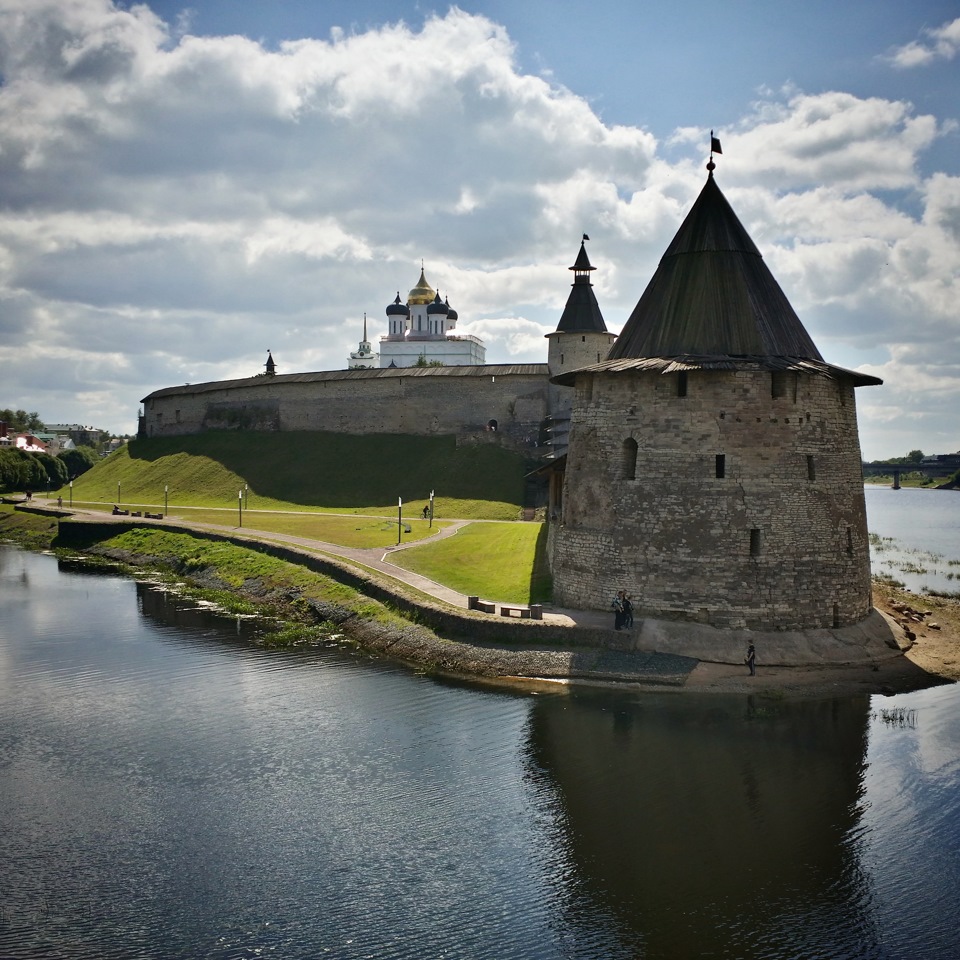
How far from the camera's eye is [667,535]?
19234 millimetres

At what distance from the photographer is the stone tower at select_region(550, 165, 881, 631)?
1891 cm

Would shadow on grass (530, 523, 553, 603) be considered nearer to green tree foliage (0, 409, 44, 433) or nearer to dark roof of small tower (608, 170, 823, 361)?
dark roof of small tower (608, 170, 823, 361)

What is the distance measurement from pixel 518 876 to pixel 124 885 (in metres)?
4.30

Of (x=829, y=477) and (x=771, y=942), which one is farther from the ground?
(x=829, y=477)

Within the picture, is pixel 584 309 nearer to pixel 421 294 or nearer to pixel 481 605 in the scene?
pixel 481 605

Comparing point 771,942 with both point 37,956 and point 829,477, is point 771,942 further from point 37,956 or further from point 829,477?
point 829,477

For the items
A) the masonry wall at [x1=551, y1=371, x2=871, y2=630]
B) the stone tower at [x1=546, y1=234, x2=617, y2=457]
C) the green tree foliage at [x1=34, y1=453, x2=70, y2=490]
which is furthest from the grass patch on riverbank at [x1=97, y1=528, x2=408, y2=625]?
the green tree foliage at [x1=34, y1=453, x2=70, y2=490]

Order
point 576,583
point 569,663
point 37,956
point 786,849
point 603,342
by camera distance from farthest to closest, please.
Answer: point 603,342
point 576,583
point 569,663
point 786,849
point 37,956

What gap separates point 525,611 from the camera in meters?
19.9

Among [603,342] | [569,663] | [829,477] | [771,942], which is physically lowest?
[771,942]

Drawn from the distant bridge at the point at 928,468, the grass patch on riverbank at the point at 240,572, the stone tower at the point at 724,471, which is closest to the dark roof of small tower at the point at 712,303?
the stone tower at the point at 724,471

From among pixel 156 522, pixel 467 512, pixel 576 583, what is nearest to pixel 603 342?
pixel 467 512

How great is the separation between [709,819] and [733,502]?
8.05 m

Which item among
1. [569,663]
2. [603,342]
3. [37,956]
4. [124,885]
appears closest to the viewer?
[37,956]
